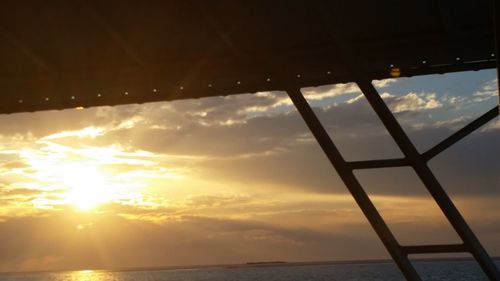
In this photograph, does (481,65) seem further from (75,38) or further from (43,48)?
(43,48)

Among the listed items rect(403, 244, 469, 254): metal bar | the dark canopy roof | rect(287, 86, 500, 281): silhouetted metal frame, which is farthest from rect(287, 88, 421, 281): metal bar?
the dark canopy roof

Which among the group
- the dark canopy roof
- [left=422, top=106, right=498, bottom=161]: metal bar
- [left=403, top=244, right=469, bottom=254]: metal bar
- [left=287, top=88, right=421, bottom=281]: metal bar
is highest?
the dark canopy roof

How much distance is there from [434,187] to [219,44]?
3288 mm

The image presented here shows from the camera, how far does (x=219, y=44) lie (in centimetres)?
859

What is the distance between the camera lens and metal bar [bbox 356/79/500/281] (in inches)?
294

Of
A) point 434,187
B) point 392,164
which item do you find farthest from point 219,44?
point 434,187

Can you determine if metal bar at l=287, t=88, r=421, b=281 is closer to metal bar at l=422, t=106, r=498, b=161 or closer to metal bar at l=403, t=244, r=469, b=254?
metal bar at l=403, t=244, r=469, b=254

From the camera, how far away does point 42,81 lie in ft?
32.2

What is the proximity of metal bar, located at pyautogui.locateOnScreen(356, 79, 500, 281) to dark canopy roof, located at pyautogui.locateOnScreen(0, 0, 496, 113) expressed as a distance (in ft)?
2.11

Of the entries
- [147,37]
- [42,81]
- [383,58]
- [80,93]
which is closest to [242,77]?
[147,37]

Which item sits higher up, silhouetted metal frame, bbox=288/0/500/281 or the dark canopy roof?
the dark canopy roof

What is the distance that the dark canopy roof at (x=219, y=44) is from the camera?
25.4 feet

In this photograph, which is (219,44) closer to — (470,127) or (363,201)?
(363,201)

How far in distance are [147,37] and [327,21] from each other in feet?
8.18
